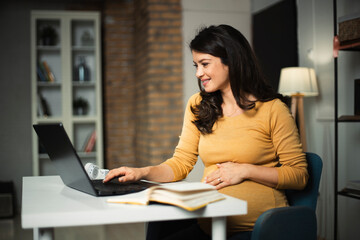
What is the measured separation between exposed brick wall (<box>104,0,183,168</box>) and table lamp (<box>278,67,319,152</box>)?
151 cm

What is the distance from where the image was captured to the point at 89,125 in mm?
5422

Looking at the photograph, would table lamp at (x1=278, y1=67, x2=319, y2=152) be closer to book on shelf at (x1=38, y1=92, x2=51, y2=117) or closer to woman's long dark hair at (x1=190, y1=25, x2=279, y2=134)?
woman's long dark hair at (x1=190, y1=25, x2=279, y2=134)

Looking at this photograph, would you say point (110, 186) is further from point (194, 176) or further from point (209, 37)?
point (194, 176)

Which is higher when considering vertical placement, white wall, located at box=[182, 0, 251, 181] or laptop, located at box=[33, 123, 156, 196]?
white wall, located at box=[182, 0, 251, 181]

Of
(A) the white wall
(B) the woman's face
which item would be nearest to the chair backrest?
(B) the woman's face

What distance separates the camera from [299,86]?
3439mm

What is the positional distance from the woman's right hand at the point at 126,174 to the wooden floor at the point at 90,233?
2.41m

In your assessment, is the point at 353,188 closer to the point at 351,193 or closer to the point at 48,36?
the point at 351,193

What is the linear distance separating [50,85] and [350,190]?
381 centimetres

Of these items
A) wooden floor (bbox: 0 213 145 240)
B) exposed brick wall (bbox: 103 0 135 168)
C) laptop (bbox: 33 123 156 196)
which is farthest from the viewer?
exposed brick wall (bbox: 103 0 135 168)

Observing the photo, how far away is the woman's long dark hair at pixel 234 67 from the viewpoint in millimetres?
1695

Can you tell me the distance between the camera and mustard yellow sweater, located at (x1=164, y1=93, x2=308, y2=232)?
1.54m

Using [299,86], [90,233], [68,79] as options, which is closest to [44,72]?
[68,79]

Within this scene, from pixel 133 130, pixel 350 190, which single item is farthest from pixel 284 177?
pixel 133 130
